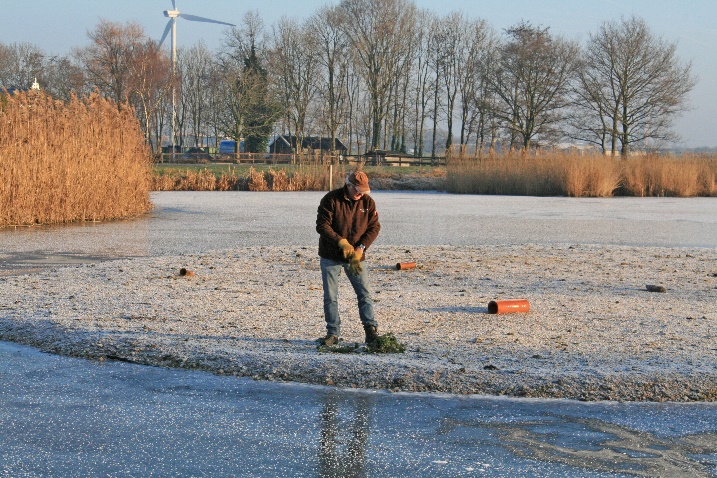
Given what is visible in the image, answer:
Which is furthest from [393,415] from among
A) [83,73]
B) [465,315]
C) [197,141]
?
[197,141]

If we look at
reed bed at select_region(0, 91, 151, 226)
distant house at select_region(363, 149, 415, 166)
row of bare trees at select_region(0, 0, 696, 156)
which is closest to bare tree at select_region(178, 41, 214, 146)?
row of bare trees at select_region(0, 0, 696, 156)

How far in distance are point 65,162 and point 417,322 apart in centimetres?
1293

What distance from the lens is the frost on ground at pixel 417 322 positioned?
20.2 ft

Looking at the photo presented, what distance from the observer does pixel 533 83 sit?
186ft

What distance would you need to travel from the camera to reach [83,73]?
7019 cm

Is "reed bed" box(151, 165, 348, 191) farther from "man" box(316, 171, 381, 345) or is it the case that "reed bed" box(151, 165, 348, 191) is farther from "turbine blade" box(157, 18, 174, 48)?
"turbine blade" box(157, 18, 174, 48)

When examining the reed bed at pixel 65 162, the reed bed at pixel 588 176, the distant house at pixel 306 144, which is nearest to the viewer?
the reed bed at pixel 65 162

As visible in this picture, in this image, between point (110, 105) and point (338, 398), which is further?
point (110, 105)

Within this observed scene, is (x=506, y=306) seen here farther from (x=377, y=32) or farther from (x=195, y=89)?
(x=195, y=89)

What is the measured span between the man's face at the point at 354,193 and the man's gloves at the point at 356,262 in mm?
426

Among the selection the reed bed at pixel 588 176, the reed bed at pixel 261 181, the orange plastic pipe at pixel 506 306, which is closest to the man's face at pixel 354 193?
the orange plastic pipe at pixel 506 306

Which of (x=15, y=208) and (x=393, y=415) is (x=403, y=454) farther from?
(x=15, y=208)

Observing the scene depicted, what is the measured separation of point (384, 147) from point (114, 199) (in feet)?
175

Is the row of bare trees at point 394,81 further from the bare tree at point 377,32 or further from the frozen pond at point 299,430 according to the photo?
the frozen pond at point 299,430
